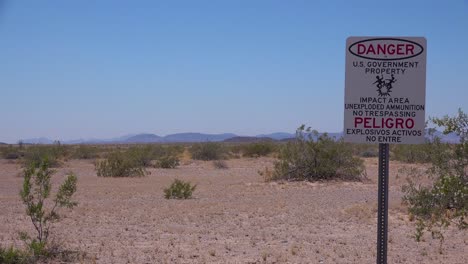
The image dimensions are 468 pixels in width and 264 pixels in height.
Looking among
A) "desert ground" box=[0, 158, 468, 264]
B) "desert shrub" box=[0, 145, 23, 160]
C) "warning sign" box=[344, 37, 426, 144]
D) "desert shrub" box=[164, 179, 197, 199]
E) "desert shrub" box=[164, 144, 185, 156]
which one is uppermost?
"warning sign" box=[344, 37, 426, 144]

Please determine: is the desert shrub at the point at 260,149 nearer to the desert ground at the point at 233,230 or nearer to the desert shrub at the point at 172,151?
the desert shrub at the point at 172,151

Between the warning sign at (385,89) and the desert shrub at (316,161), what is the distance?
2243 cm

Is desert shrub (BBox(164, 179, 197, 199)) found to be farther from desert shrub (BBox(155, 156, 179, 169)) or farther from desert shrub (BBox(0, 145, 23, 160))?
desert shrub (BBox(0, 145, 23, 160))

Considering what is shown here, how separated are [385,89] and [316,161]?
75.0ft

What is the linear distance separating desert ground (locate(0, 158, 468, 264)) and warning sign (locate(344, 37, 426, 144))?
4974 mm

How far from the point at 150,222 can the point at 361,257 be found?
599 centimetres

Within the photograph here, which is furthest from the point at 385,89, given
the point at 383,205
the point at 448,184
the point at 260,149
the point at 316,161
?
the point at 260,149

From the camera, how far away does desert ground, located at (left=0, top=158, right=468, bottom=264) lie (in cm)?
988

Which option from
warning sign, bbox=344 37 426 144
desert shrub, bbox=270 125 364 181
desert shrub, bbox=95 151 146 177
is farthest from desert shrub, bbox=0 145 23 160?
warning sign, bbox=344 37 426 144

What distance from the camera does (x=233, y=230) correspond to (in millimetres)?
12664

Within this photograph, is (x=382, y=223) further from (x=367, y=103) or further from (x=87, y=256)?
(x=87, y=256)

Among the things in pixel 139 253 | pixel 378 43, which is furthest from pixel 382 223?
pixel 139 253

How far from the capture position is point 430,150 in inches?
345

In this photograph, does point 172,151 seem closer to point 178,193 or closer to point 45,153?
point 45,153
